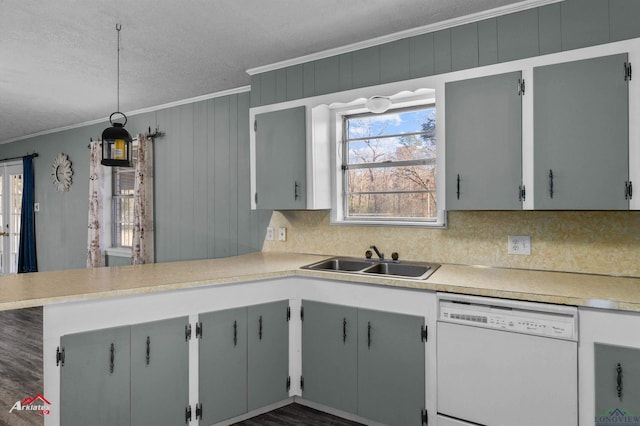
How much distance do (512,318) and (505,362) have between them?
0.23 m

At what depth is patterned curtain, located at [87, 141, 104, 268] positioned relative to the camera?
5.44 m

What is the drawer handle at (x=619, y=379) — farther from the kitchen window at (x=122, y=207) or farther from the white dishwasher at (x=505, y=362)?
the kitchen window at (x=122, y=207)

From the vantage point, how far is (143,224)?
4.84 m

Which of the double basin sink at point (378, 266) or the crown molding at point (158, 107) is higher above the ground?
the crown molding at point (158, 107)

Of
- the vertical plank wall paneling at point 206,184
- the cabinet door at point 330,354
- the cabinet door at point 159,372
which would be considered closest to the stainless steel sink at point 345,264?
the cabinet door at point 330,354

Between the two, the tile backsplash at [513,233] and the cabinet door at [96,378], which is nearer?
the cabinet door at [96,378]

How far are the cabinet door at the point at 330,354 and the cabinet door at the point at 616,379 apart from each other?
1238mm

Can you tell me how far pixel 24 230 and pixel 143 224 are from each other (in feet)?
10.4

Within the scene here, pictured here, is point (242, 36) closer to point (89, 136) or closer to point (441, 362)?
point (441, 362)

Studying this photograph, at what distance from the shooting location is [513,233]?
2709mm

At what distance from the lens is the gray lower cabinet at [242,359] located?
2461mm

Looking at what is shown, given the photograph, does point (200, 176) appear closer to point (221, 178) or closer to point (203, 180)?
point (203, 180)

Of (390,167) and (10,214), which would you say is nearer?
(390,167)

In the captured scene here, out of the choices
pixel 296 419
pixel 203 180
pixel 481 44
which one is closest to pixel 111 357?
pixel 296 419
